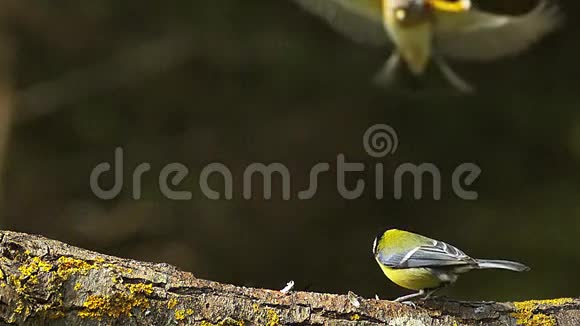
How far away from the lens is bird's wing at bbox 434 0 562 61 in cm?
318

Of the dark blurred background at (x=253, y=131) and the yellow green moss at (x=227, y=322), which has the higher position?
the dark blurred background at (x=253, y=131)

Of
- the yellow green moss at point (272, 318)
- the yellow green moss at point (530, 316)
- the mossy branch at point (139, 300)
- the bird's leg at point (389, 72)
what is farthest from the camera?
the bird's leg at point (389, 72)

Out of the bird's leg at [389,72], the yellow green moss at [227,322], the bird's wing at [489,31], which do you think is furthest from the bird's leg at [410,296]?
the bird's leg at [389,72]

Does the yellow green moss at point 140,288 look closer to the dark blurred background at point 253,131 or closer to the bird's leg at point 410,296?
the bird's leg at point 410,296

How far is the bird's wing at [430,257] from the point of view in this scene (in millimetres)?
1560

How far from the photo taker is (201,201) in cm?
377

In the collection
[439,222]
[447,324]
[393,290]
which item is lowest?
[447,324]

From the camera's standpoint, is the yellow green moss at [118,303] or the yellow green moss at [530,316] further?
the yellow green moss at [530,316]

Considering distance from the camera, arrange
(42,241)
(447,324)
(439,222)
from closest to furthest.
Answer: (42,241)
(447,324)
(439,222)

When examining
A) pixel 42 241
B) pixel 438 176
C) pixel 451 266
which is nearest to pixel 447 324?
pixel 451 266

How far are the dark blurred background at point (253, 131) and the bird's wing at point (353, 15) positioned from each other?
332 millimetres

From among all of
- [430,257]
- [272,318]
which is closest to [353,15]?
[430,257]

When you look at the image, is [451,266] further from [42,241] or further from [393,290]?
[393,290]

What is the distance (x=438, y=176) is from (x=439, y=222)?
0.21 m
